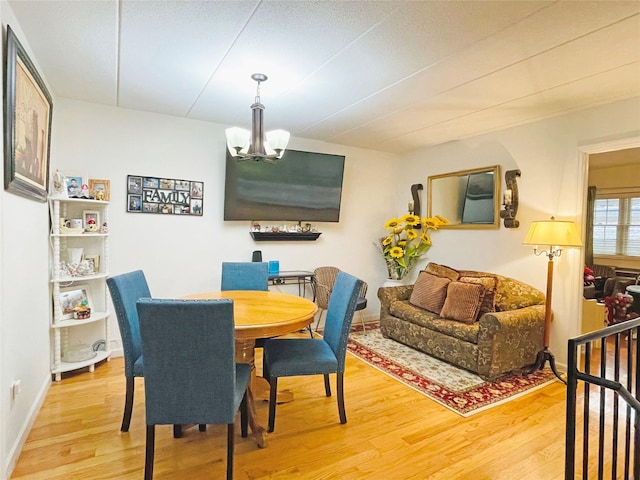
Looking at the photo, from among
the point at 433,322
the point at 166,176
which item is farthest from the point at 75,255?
the point at 433,322

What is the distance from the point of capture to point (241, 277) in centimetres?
329

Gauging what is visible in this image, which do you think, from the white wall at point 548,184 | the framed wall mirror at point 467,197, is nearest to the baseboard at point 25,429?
the white wall at point 548,184

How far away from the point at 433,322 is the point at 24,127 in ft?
11.7

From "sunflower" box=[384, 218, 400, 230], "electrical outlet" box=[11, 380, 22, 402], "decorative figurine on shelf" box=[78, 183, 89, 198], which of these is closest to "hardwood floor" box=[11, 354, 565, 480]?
"electrical outlet" box=[11, 380, 22, 402]

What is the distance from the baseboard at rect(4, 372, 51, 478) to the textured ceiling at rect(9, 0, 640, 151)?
92.0 inches

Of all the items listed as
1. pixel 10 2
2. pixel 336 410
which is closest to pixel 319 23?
pixel 10 2

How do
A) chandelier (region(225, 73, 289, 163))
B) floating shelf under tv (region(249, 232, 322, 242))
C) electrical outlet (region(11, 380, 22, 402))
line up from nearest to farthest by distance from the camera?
electrical outlet (region(11, 380, 22, 402)) → chandelier (region(225, 73, 289, 163)) → floating shelf under tv (region(249, 232, 322, 242))

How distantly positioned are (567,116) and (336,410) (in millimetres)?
3337

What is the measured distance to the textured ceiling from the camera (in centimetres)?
187

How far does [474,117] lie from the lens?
354 centimetres

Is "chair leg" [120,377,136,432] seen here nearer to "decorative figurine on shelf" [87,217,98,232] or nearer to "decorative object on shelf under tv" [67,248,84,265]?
"decorative object on shelf under tv" [67,248,84,265]

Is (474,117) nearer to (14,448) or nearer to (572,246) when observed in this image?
(572,246)

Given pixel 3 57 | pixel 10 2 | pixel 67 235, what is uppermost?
pixel 10 2

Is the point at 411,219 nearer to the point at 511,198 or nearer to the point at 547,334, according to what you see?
the point at 511,198
